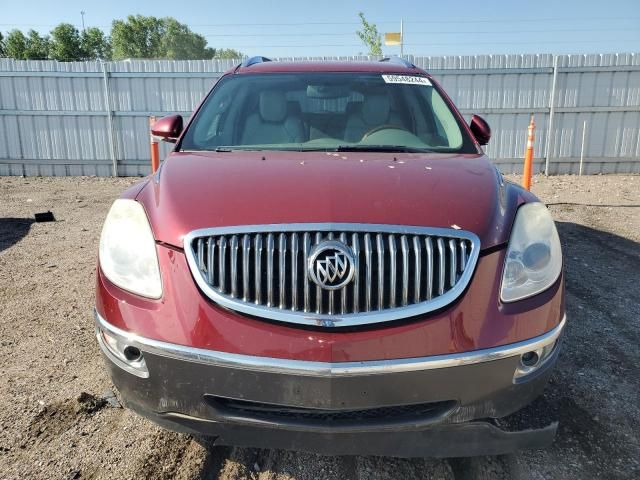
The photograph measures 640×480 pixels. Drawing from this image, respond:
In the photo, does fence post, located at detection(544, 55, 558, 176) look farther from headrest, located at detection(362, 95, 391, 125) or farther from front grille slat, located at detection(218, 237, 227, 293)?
front grille slat, located at detection(218, 237, 227, 293)

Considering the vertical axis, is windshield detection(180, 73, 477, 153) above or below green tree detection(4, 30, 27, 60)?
below

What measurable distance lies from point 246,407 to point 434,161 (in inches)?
55.8

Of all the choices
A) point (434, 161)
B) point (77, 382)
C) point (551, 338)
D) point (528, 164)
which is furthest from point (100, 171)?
point (551, 338)

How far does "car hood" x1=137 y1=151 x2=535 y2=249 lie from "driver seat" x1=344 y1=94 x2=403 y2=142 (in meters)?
0.62

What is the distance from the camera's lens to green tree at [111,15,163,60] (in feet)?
269

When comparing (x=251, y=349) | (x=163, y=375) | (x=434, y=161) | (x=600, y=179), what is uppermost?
(x=434, y=161)

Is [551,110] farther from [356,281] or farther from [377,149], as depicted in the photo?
[356,281]

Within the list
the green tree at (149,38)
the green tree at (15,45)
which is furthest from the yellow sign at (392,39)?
the green tree at (149,38)

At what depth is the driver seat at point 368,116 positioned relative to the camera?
10.0 ft

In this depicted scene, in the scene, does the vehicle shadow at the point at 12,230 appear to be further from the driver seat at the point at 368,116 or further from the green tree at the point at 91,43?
the green tree at the point at 91,43

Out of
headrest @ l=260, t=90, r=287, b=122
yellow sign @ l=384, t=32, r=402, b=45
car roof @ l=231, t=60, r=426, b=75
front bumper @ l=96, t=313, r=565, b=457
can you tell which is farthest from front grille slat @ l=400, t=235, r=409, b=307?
yellow sign @ l=384, t=32, r=402, b=45

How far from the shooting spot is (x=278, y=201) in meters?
1.90

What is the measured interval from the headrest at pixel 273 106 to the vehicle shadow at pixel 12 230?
418 centimetres

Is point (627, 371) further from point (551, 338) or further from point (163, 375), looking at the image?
point (163, 375)
